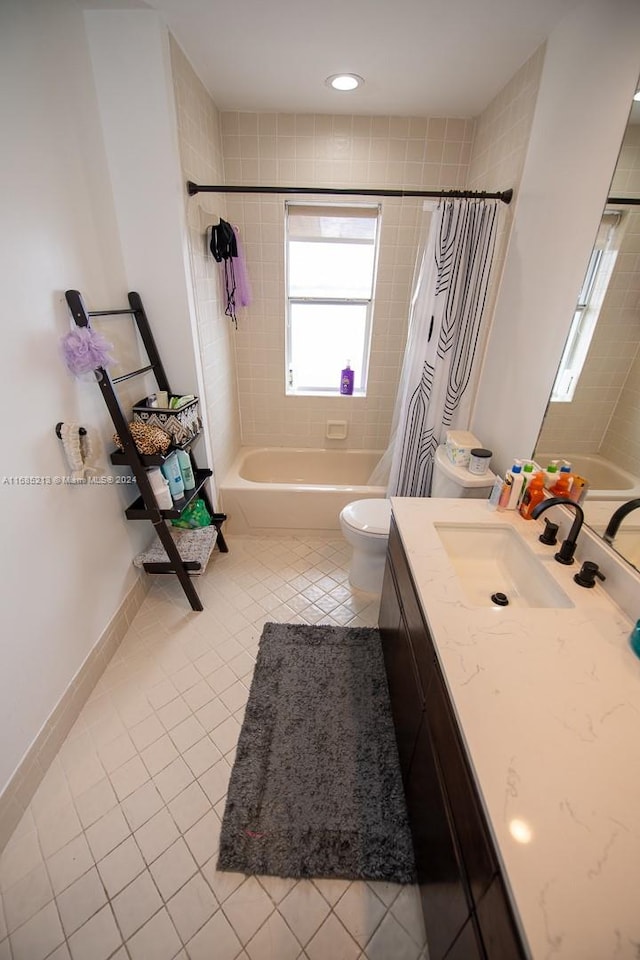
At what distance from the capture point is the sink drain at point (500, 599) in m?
1.11

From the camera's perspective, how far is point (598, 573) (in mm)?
1020

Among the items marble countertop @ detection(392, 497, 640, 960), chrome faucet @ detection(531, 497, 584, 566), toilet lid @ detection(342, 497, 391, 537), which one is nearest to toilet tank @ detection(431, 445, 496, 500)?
toilet lid @ detection(342, 497, 391, 537)

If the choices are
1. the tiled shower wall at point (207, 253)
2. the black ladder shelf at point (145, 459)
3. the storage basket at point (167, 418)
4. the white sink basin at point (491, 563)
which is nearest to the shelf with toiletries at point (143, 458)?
the black ladder shelf at point (145, 459)

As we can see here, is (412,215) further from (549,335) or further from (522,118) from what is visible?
(549,335)

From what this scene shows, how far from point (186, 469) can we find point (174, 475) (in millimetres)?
107

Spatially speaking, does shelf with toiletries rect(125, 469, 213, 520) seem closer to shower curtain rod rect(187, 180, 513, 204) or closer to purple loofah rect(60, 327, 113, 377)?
purple loofah rect(60, 327, 113, 377)

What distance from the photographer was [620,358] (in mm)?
998

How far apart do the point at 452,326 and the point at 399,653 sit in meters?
1.51

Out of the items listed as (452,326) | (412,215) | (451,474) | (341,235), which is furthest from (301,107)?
(451,474)

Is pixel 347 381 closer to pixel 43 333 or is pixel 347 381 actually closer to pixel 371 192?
pixel 371 192

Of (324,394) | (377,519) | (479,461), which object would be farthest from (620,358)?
(324,394)

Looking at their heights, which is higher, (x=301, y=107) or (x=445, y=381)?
(x=301, y=107)

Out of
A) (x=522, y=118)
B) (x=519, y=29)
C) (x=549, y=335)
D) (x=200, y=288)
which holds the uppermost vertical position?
(x=519, y=29)

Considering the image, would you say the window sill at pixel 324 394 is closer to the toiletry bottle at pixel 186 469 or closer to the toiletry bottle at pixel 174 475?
the toiletry bottle at pixel 186 469
